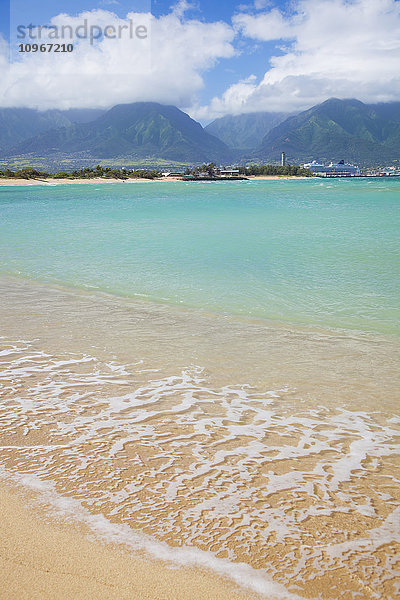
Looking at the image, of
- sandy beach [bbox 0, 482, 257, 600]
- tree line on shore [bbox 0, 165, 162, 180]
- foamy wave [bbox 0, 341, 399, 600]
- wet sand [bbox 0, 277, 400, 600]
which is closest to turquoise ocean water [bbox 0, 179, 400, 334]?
wet sand [bbox 0, 277, 400, 600]

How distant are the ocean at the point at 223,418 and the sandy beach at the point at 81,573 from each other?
0.49 ft

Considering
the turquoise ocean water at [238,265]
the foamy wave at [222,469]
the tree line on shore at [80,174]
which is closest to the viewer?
the foamy wave at [222,469]

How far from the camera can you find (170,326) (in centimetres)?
897

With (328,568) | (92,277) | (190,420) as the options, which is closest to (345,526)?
(328,568)

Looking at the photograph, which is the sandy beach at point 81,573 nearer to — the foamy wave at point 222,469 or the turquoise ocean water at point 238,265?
the foamy wave at point 222,469

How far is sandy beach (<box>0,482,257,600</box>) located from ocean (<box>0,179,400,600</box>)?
0.15 meters

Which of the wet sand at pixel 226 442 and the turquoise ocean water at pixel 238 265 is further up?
the turquoise ocean water at pixel 238 265

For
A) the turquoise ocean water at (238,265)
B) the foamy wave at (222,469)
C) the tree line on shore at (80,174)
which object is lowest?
the foamy wave at (222,469)

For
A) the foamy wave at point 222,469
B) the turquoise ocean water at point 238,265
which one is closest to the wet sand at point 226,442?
the foamy wave at point 222,469

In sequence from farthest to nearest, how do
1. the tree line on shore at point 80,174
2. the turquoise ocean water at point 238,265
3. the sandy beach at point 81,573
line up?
1. the tree line on shore at point 80,174
2. the turquoise ocean water at point 238,265
3. the sandy beach at point 81,573

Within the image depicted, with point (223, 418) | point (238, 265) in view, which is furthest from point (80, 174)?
point (223, 418)

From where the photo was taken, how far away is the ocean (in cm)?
326

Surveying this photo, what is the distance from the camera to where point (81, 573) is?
2912 mm

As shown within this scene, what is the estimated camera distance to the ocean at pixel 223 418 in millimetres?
3264
